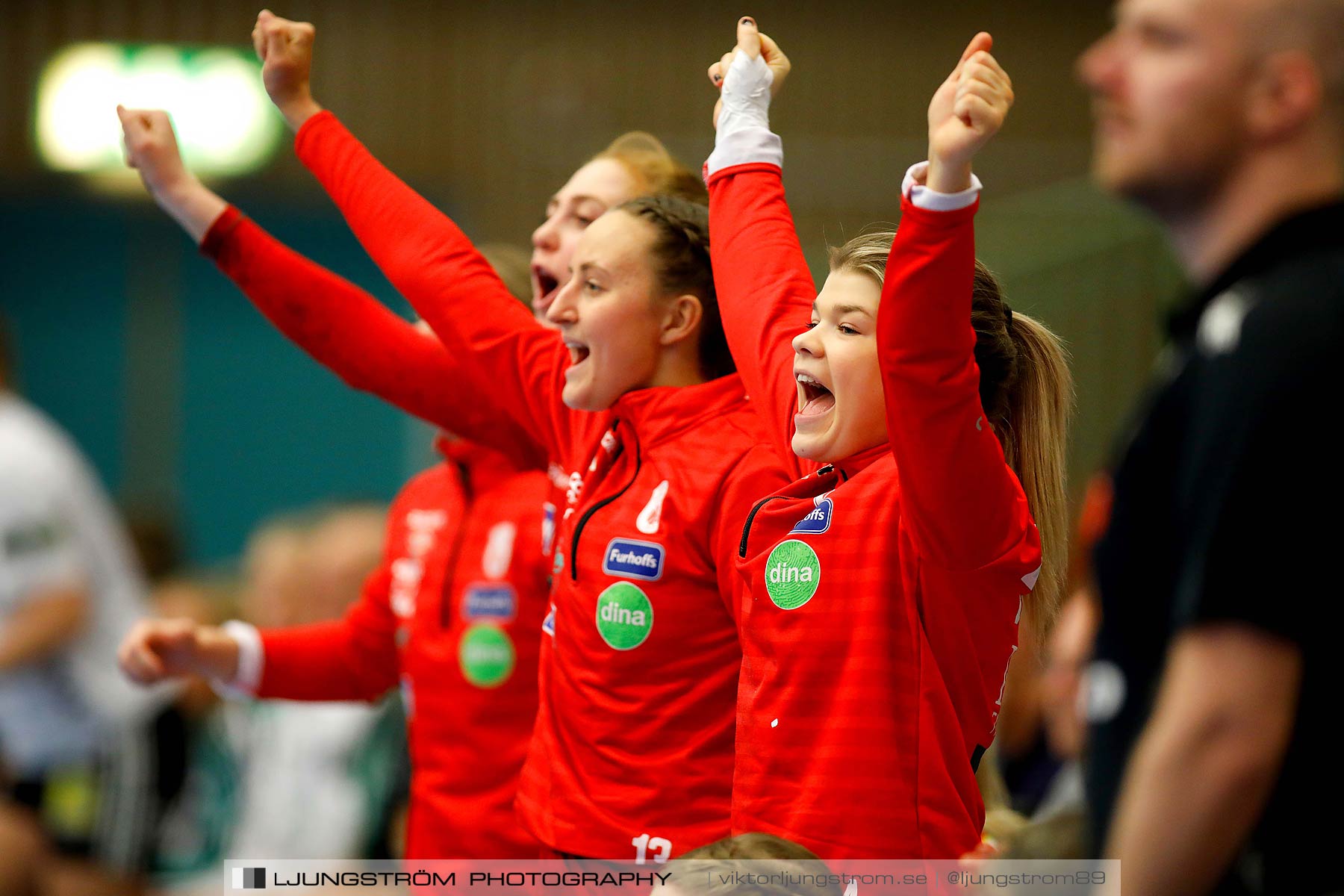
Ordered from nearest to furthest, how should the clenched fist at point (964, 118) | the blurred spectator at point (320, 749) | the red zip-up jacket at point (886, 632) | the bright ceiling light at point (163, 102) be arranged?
the clenched fist at point (964, 118) → the red zip-up jacket at point (886, 632) → the blurred spectator at point (320, 749) → the bright ceiling light at point (163, 102)

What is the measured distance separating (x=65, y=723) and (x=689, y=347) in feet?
9.32

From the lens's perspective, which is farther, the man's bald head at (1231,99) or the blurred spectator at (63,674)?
the blurred spectator at (63,674)

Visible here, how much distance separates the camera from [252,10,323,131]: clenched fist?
2.66m

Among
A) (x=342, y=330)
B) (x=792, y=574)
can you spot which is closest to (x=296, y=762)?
(x=342, y=330)

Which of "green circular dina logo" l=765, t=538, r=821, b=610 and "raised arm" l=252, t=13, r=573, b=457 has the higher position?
"raised arm" l=252, t=13, r=573, b=457

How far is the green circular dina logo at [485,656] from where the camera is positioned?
8.99ft

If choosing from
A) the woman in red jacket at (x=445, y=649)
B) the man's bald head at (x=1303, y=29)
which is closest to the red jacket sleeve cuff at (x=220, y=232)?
the woman in red jacket at (x=445, y=649)

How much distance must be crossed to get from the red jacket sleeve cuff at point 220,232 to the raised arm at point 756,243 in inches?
36.5

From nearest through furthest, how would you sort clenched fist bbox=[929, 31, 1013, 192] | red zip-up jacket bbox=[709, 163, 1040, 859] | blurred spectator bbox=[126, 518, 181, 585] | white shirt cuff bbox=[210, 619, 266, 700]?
clenched fist bbox=[929, 31, 1013, 192] → red zip-up jacket bbox=[709, 163, 1040, 859] → white shirt cuff bbox=[210, 619, 266, 700] → blurred spectator bbox=[126, 518, 181, 585]

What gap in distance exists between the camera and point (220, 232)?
2.79 metres

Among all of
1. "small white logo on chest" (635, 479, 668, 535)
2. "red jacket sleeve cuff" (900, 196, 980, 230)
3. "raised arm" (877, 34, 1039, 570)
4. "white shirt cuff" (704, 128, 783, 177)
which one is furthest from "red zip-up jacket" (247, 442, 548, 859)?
"red jacket sleeve cuff" (900, 196, 980, 230)

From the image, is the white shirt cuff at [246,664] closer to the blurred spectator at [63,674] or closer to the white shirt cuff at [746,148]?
the white shirt cuff at [746,148]

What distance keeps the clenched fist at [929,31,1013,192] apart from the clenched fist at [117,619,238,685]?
1.78 metres

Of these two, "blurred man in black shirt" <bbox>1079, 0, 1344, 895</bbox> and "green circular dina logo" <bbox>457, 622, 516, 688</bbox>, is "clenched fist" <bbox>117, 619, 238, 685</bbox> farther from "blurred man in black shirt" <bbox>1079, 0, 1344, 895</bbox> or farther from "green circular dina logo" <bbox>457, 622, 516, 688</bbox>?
"blurred man in black shirt" <bbox>1079, 0, 1344, 895</bbox>
